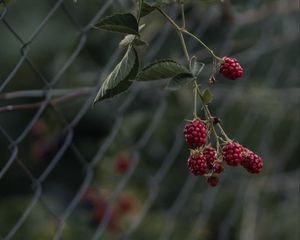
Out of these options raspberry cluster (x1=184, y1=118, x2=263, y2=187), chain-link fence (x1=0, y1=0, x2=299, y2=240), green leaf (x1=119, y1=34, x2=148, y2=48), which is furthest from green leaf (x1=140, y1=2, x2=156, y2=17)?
chain-link fence (x1=0, y1=0, x2=299, y2=240)

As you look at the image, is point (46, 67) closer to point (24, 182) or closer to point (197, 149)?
point (24, 182)

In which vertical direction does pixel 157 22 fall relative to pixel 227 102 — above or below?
above

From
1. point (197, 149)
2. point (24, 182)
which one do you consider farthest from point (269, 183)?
point (197, 149)

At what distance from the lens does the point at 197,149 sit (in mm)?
881

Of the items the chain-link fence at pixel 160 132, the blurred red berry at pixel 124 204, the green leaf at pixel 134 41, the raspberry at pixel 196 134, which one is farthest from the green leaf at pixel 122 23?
the blurred red berry at pixel 124 204

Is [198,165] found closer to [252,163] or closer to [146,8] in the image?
[252,163]

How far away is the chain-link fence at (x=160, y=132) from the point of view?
2.10 meters

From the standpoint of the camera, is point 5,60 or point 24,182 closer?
point 5,60

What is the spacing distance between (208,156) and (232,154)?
0.03 metres

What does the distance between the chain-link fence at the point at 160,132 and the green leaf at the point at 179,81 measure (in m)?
1.00

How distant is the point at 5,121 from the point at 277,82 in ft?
2.88

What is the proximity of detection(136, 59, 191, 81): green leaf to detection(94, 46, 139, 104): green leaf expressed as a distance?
0.02 meters

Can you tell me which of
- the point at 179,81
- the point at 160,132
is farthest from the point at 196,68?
the point at 160,132

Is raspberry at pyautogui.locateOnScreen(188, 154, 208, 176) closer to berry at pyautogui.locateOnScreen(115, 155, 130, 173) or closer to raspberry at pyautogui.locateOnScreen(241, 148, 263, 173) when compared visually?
raspberry at pyautogui.locateOnScreen(241, 148, 263, 173)
